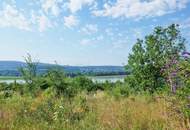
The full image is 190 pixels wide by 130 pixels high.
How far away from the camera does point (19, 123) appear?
8031mm

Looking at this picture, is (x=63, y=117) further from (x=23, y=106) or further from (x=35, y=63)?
(x=35, y=63)

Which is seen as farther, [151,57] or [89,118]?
[151,57]

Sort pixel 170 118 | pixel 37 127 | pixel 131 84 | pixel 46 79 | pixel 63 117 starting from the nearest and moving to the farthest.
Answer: pixel 170 118 → pixel 37 127 → pixel 63 117 → pixel 131 84 → pixel 46 79

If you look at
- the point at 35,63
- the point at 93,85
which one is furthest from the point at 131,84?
the point at 93,85

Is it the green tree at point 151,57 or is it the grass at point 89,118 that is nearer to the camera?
the grass at point 89,118

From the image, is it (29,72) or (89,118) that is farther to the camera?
(29,72)

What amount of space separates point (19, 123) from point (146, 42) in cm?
1153

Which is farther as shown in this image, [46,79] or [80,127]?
[46,79]

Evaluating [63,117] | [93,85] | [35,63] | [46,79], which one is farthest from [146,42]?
[93,85]

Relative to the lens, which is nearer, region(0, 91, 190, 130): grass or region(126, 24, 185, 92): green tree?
region(0, 91, 190, 130): grass

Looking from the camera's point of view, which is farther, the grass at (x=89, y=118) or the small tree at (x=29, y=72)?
the small tree at (x=29, y=72)

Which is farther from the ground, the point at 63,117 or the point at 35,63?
the point at 35,63

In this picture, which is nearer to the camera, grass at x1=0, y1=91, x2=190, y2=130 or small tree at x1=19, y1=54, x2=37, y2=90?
grass at x1=0, y1=91, x2=190, y2=130

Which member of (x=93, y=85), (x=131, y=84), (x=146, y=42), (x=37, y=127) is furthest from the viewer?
(x=93, y=85)
